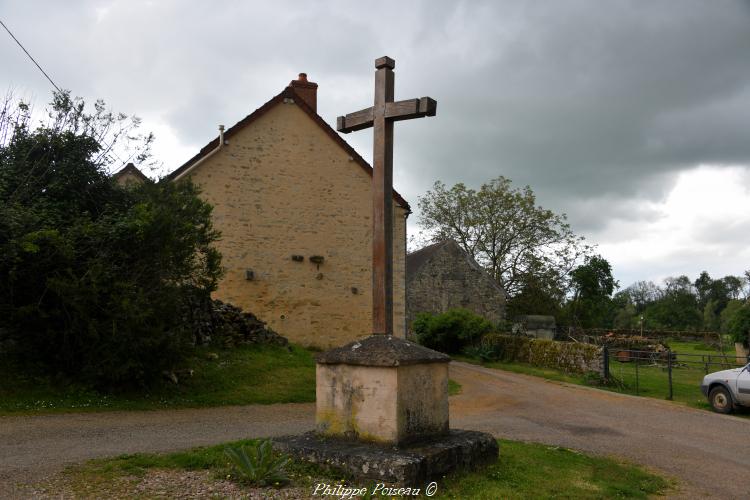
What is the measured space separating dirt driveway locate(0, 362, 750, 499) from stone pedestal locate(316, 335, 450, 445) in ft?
8.38

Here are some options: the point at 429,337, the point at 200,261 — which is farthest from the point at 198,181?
the point at 429,337

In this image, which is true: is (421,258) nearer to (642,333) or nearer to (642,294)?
(642,333)

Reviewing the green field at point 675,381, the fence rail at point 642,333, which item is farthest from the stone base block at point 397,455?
the fence rail at point 642,333

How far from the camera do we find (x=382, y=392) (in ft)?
19.6

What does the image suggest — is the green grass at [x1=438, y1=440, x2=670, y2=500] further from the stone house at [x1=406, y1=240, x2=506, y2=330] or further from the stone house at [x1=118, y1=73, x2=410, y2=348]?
the stone house at [x1=406, y1=240, x2=506, y2=330]

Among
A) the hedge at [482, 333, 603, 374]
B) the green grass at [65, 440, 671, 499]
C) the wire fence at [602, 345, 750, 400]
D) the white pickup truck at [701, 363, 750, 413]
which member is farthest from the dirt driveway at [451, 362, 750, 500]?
the hedge at [482, 333, 603, 374]

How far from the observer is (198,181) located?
18.5m

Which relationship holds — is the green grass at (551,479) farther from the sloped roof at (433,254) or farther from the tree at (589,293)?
the tree at (589,293)

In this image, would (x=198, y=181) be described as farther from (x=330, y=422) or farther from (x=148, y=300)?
(x=330, y=422)

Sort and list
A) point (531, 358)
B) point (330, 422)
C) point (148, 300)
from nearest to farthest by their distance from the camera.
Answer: point (330, 422) < point (148, 300) < point (531, 358)

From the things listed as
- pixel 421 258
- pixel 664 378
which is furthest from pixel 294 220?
pixel 421 258

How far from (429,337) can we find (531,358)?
5.73 m

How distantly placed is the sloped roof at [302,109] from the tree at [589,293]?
24.8m

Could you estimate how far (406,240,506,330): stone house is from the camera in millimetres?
33031
